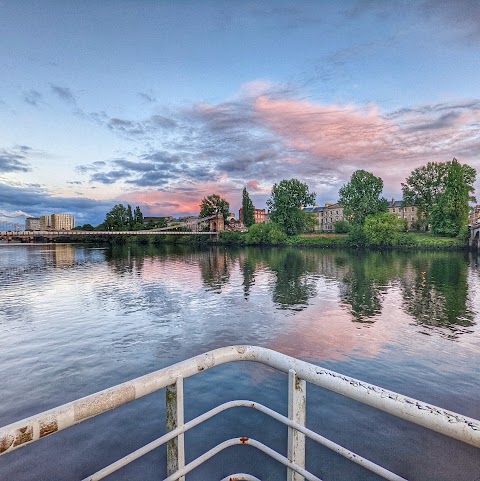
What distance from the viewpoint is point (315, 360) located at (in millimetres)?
11758

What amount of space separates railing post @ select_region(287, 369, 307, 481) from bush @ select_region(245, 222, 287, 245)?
94.9 m

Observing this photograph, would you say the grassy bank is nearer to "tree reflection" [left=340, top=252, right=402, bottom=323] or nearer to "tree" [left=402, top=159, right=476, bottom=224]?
"tree" [left=402, top=159, right=476, bottom=224]

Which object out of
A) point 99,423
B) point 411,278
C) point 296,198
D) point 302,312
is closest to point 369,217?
point 296,198

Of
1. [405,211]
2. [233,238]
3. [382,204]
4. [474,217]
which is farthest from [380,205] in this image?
[474,217]

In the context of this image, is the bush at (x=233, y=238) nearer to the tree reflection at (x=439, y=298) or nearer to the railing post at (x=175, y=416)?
the tree reflection at (x=439, y=298)

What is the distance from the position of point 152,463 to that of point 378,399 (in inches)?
250

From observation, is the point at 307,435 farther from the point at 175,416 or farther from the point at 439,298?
the point at 439,298

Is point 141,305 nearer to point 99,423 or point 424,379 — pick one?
point 99,423

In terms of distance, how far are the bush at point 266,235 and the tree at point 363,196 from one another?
20.6 meters

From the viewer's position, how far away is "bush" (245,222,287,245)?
97.3 m

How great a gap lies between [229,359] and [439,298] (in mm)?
24721

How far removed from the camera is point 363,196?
84.6 meters

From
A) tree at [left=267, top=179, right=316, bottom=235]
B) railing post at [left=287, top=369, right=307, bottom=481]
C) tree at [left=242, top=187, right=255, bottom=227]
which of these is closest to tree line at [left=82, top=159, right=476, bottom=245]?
tree at [left=267, top=179, right=316, bottom=235]

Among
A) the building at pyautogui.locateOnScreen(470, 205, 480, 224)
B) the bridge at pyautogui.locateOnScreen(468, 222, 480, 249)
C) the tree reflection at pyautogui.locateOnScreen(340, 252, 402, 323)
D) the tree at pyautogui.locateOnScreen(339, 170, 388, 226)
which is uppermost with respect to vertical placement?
the tree at pyautogui.locateOnScreen(339, 170, 388, 226)
